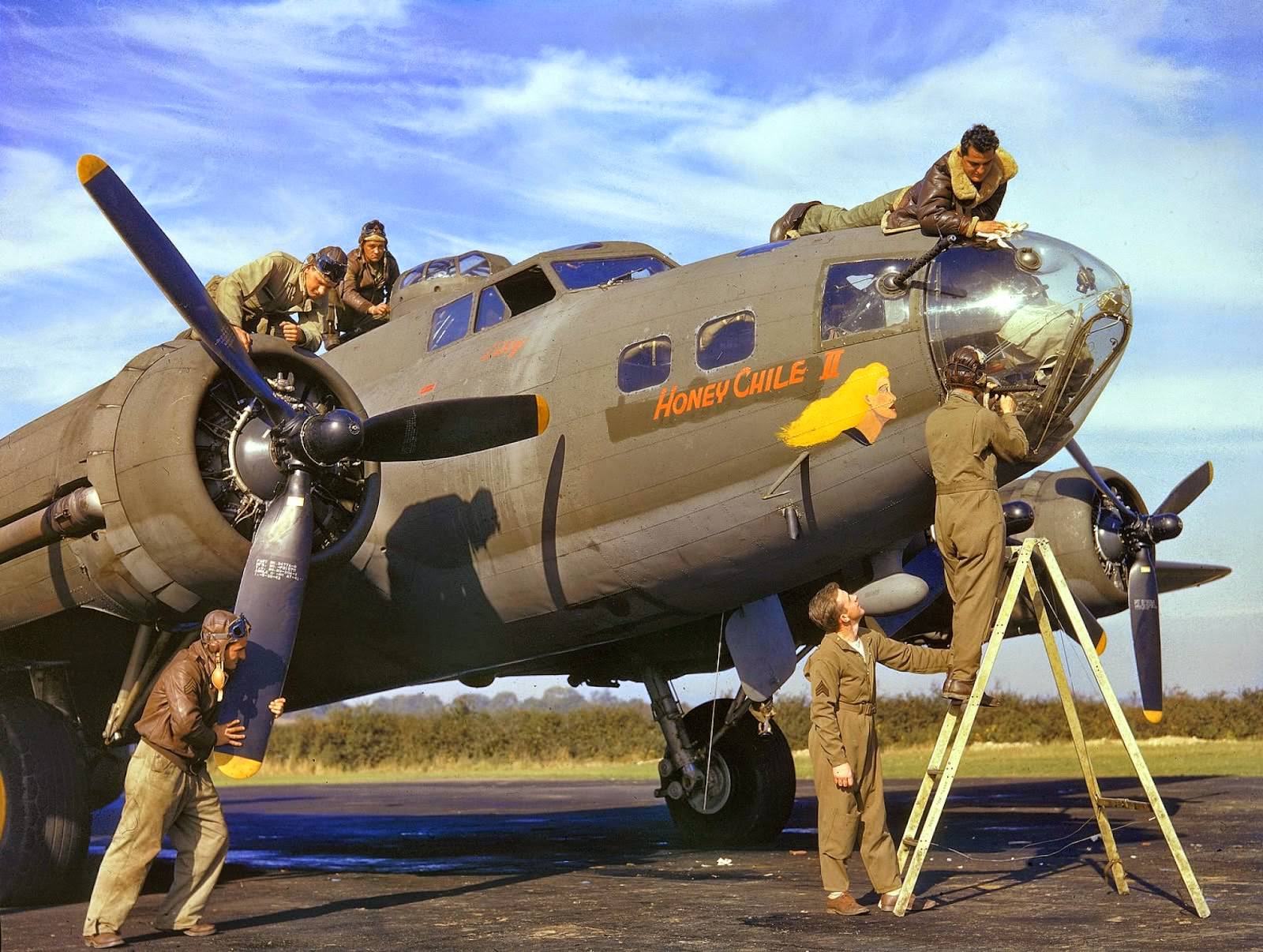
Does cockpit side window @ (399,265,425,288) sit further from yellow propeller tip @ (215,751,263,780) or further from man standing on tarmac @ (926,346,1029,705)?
man standing on tarmac @ (926,346,1029,705)

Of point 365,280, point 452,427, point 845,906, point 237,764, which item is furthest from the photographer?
point 365,280

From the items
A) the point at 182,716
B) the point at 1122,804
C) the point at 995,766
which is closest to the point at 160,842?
the point at 182,716

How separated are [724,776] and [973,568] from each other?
20.5 ft

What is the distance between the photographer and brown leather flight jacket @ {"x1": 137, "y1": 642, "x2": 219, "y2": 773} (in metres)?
8.62

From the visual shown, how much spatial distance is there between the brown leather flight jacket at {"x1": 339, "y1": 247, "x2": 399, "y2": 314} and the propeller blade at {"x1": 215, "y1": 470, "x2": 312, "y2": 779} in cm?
449

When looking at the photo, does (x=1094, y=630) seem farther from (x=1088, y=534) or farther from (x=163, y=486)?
(x=163, y=486)

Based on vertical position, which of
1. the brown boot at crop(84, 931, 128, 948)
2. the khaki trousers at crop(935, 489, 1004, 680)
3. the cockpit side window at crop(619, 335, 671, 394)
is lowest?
the brown boot at crop(84, 931, 128, 948)

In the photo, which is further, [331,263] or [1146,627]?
[1146,627]

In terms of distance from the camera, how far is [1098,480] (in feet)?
51.6

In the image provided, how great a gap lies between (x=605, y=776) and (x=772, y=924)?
3027cm

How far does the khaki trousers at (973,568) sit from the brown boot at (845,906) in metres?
1.58

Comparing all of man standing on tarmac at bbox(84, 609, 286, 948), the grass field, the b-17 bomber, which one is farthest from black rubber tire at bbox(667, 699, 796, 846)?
the grass field

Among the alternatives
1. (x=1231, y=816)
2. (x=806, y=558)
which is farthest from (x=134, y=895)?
(x=1231, y=816)

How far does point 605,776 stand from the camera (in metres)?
37.8
